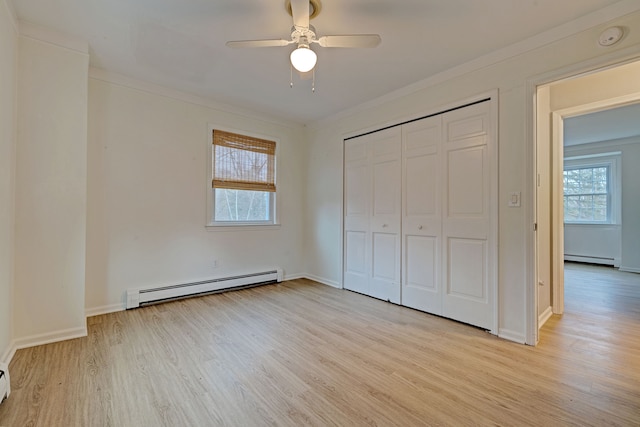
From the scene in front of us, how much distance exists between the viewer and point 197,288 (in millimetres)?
3672

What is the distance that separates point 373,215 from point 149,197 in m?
2.74

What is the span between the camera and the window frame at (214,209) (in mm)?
3830

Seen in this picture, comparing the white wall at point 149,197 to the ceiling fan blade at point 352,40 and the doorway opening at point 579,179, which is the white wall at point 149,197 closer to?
the ceiling fan blade at point 352,40

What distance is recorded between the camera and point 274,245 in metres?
4.52

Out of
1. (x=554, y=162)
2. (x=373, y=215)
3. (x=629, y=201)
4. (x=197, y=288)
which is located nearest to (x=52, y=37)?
(x=197, y=288)

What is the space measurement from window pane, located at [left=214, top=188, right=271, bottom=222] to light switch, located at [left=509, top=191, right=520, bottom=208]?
10.4 ft

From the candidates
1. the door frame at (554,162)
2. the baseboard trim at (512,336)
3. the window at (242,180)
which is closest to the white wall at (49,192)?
the window at (242,180)

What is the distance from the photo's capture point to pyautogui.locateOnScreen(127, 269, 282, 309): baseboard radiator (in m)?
3.24

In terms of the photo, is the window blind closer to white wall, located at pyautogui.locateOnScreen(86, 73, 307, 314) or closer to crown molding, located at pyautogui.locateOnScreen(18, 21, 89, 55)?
white wall, located at pyautogui.locateOnScreen(86, 73, 307, 314)

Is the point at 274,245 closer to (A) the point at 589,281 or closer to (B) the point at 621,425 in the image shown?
(B) the point at 621,425

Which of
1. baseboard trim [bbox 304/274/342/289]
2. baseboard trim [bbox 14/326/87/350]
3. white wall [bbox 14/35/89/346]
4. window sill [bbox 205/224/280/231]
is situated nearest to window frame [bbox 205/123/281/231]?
window sill [bbox 205/224/280/231]

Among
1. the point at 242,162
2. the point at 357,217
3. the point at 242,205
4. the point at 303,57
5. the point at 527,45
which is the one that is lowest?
the point at 357,217

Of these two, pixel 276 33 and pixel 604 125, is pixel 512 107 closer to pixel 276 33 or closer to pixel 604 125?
pixel 276 33

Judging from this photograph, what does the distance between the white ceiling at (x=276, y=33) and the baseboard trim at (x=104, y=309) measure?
98.9 inches
